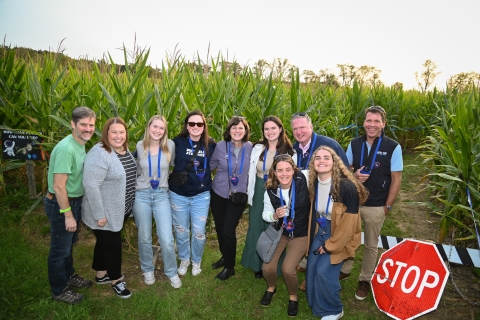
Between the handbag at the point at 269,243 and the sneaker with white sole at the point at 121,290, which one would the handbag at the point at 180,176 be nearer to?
the handbag at the point at 269,243

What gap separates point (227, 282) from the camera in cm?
347

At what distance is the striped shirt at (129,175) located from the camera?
9.40 ft

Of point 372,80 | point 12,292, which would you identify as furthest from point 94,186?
point 372,80

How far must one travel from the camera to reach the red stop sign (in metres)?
2.71

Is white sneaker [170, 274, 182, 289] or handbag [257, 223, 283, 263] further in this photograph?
white sneaker [170, 274, 182, 289]

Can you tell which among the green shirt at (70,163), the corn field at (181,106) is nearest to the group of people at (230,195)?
the green shirt at (70,163)

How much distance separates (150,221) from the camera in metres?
3.18

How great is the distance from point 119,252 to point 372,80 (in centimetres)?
978

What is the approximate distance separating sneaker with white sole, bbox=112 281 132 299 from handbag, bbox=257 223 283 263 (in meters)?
1.48

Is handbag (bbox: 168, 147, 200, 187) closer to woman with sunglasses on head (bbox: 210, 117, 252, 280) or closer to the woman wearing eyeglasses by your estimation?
the woman wearing eyeglasses

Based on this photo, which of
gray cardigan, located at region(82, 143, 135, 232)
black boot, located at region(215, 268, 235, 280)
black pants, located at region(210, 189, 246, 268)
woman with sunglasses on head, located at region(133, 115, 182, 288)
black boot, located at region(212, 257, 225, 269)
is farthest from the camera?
black boot, located at region(212, 257, 225, 269)

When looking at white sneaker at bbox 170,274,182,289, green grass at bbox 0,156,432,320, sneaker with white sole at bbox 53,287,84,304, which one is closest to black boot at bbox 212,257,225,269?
green grass at bbox 0,156,432,320

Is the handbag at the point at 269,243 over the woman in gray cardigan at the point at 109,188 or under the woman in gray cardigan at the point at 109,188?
under

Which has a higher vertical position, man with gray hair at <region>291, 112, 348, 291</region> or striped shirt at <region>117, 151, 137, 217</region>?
man with gray hair at <region>291, 112, 348, 291</region>
